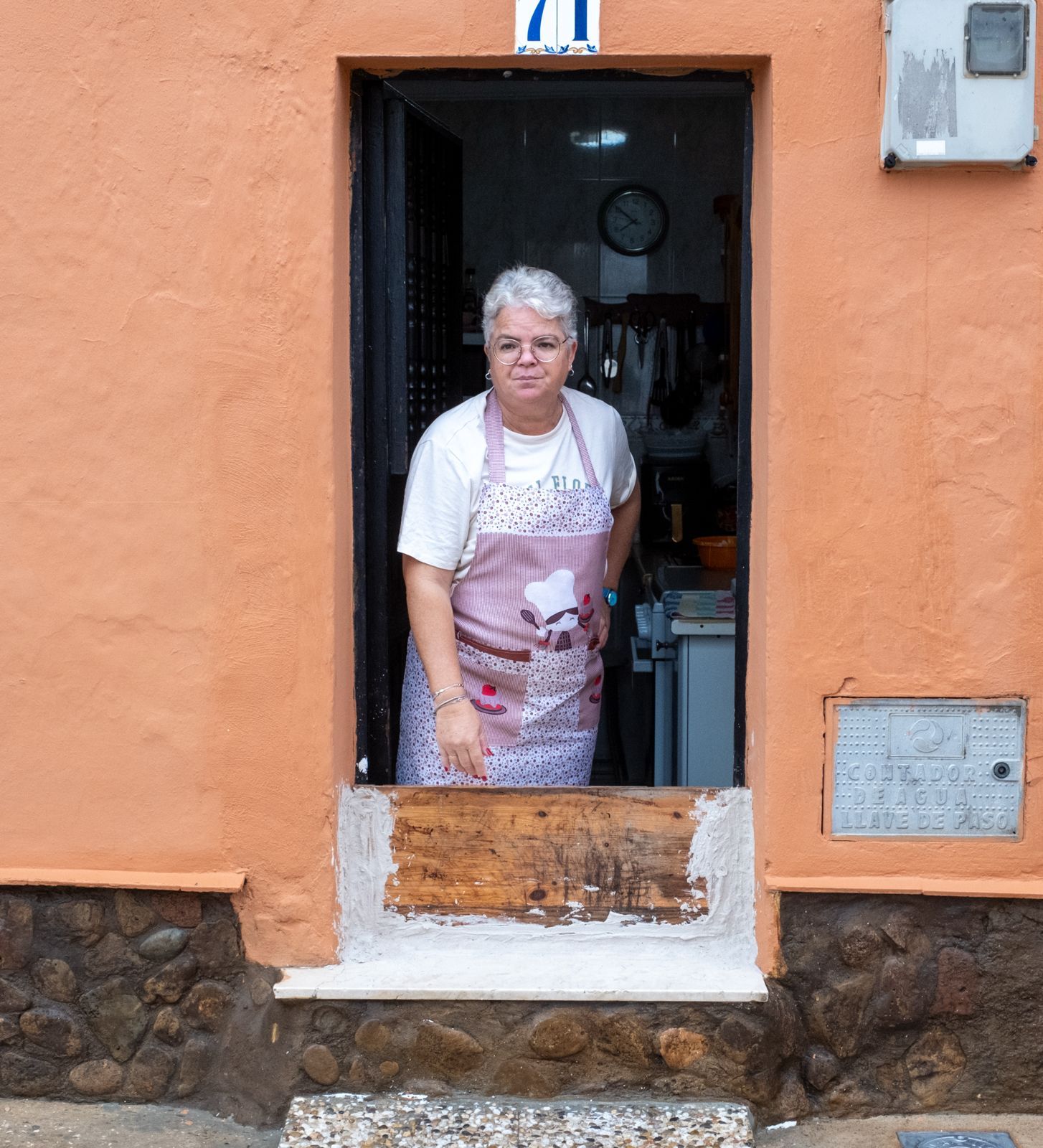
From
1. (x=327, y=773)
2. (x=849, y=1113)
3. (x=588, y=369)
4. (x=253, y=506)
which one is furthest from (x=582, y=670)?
(x=588, y=369)

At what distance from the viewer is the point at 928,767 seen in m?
3.05

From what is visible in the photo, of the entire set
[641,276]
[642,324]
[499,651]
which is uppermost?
[641,276]

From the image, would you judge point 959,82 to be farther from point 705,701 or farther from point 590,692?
point 705,701

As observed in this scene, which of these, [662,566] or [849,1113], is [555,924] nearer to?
[849,1113]

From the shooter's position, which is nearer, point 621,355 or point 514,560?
point 514,560

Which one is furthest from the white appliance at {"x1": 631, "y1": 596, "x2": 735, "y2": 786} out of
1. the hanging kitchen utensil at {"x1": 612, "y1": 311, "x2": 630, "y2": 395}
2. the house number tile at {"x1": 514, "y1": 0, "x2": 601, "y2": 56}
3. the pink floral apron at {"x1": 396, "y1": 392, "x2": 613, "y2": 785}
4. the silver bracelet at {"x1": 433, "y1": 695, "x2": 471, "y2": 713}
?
the hanging kitchen utensil at {"x1": 612, "y1": 311, "x2": 630, "y2": 395}

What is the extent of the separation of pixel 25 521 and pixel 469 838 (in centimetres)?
130

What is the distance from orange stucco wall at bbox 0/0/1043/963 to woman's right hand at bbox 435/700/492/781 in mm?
253

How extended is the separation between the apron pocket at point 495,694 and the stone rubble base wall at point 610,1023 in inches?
28.1

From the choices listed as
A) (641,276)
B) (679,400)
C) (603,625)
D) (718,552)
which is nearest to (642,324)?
(641,276)

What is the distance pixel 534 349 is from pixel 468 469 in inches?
13.1

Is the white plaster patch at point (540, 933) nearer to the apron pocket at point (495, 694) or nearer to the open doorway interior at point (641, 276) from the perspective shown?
the apron pocket at point (495, 694)

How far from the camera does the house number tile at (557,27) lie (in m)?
2.87

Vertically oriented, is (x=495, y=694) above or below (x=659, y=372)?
below
